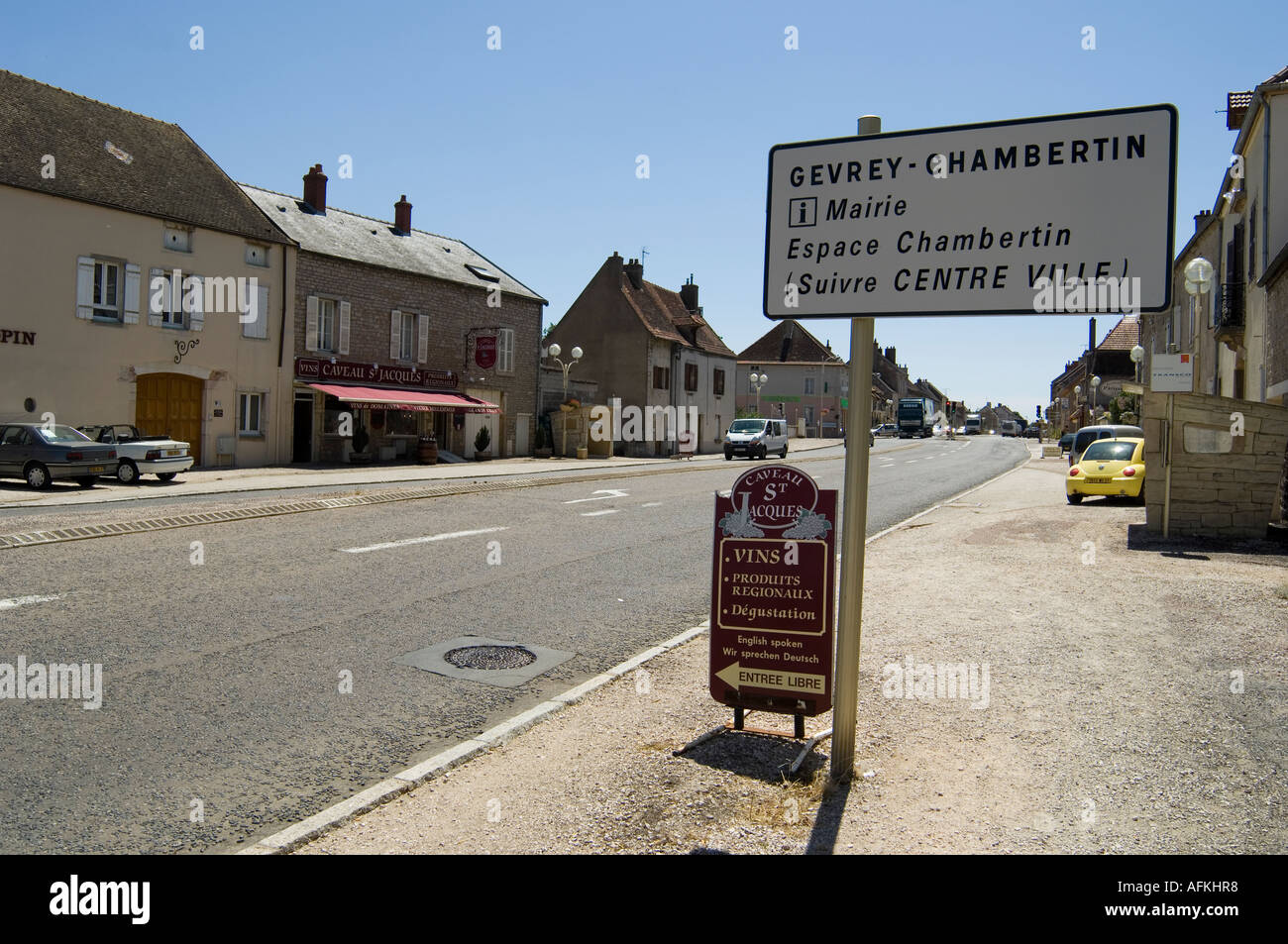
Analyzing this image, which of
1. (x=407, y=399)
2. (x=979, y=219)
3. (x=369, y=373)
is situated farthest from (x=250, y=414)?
(x=979, y=219)

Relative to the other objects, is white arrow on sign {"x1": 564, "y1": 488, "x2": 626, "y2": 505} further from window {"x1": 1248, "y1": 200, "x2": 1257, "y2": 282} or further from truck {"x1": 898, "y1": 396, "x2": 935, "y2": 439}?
truck {"x1": 898, "y1": 396, "x2": 935, "y2": 439}

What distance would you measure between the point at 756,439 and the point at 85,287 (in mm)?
24729

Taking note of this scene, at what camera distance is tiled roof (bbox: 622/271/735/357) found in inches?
1876

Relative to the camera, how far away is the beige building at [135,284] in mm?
21391

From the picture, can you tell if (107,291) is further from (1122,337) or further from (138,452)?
(1122,337)

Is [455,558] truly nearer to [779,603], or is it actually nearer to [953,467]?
[779,603]

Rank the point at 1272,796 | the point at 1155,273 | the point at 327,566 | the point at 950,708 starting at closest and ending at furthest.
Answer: the point at 1155,273 → the point at 1272,796 → the point at 950,708 → the point at 327,566

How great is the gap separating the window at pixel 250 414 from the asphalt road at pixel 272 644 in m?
14.5

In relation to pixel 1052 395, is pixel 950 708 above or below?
below

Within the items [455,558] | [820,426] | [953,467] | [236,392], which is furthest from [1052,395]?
[455,558]

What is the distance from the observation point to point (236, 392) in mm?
26250

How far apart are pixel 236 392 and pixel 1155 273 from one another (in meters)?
26.5

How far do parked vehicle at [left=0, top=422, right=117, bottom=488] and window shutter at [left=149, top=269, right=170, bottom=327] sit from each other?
19.1 feet

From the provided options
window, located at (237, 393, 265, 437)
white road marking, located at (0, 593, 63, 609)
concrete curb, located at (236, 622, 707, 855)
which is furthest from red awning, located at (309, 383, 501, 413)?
concrete curb, located at (236, 622, 707, 855)
